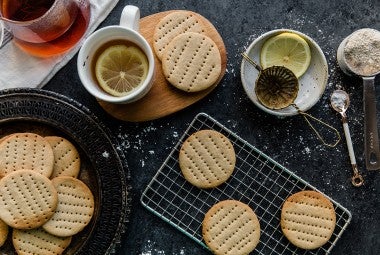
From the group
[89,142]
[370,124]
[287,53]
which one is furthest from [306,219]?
[89,142]

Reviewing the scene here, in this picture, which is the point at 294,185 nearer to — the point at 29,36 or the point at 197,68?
the point at 197,68

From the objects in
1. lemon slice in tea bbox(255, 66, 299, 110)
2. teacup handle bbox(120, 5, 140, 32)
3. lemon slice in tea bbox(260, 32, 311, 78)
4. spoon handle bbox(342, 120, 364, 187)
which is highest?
teacup handle bbox(120, 5, 140, 32)

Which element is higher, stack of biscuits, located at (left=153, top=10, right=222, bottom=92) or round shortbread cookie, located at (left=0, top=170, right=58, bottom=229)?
stack of biscuits, located at (left=153, top=10, right=222, bottom=92)

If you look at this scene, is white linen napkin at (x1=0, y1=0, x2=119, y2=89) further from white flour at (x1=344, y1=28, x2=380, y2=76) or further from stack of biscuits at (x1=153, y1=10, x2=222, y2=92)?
white flour at (x1=344, y1=28, x2=380, y2=76)

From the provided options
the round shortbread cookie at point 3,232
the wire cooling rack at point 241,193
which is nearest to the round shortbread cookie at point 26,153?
the round shortbread cookie at point 3,232

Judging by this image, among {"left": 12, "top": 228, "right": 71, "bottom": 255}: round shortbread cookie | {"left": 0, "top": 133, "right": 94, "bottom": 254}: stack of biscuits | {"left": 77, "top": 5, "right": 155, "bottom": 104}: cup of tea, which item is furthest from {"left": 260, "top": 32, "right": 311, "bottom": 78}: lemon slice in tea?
{"left": 12, "top": 228, "right": 71, "bottom": 255}: round shortbread cookie

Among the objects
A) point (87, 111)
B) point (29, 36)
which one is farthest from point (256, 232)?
point (29, 36)

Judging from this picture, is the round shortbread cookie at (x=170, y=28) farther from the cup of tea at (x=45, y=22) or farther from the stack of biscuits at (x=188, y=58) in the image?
the cup of tea at (x=45, y=22)
